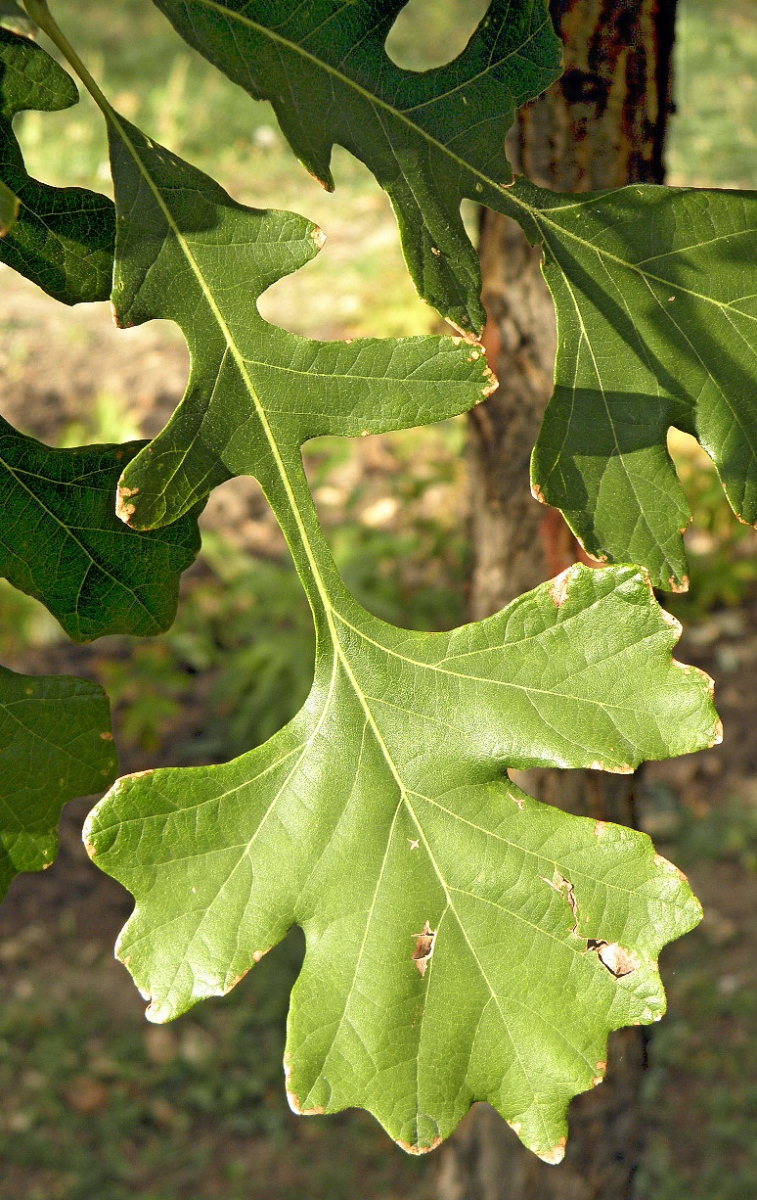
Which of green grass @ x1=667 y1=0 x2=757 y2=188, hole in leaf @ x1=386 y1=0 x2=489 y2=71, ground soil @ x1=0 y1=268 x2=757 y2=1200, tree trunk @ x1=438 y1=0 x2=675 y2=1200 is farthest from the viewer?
hole in leaf @ x1=386 y1=0 x2=489 y2=71

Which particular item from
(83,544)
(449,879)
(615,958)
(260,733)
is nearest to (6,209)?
(83,544)

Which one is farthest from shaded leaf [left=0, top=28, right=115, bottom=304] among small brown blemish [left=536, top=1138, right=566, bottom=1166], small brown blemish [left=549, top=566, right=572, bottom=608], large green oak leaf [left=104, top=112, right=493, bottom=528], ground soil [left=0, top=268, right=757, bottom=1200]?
ground soil [left=0, top=268, right=757, bottom=1200]

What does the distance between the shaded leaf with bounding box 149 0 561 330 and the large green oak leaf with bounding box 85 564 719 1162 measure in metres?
0.35

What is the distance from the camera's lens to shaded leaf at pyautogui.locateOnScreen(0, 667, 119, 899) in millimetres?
1056

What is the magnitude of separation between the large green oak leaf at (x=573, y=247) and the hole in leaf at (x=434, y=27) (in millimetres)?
7804

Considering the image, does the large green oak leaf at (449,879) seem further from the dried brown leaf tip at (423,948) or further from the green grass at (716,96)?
the green grass at (716,96)

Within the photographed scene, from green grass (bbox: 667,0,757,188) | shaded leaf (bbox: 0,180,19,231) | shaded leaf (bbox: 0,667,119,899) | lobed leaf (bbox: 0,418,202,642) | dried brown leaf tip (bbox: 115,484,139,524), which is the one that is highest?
shaded leaf (bbox: 0,180,19,231)

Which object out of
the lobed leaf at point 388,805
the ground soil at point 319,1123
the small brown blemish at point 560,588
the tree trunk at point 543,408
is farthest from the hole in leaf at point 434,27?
the small brown blemish at point 560,588

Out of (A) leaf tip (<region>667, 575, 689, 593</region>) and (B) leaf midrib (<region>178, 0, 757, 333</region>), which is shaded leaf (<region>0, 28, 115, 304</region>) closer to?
(B) leaf midrib (<region>178, 0, 757, 333</region>)

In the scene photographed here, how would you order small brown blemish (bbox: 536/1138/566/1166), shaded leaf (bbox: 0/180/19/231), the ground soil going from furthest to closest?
the ground soil → small brown blemish (bbox: 536/1138/566/1166) → shaded leaf (bbox: 0/180/19/231)

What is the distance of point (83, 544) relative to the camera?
1077mm

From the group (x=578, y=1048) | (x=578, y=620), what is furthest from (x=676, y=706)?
(x=578, y=1048)

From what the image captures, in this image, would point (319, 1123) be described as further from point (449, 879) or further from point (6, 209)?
point (6, 209)

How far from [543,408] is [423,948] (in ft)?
3.84
